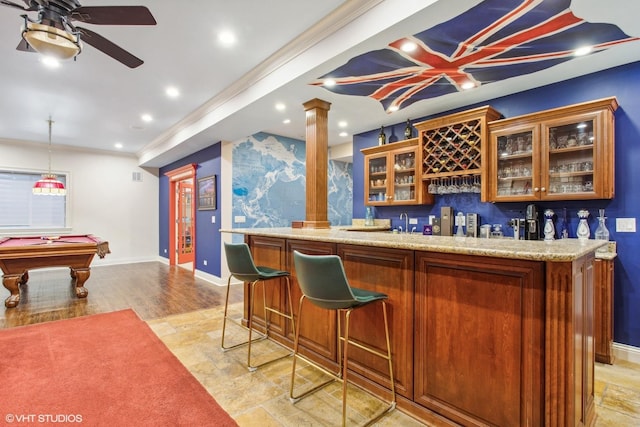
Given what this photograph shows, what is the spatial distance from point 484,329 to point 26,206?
8748 mm

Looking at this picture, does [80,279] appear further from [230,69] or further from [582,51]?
[582,51]

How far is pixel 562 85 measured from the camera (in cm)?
329

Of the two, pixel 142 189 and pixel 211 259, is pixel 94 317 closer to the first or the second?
pixel 211 259

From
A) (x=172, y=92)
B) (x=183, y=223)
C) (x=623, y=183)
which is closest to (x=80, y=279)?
(x=172, y=92)

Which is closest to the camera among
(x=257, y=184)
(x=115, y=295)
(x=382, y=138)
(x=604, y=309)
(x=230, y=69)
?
(x=604, y=309)

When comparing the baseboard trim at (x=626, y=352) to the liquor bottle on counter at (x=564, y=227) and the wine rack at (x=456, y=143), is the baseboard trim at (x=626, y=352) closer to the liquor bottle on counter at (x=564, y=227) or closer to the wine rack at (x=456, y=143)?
the liquor bottle on counter at (x=564, y=227)

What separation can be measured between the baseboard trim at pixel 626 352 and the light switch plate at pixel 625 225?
3.42 ft

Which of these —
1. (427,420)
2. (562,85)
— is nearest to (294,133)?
(562,85)

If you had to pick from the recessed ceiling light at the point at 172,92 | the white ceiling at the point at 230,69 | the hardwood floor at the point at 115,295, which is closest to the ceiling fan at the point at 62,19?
the white ceiling at the point at 230,69

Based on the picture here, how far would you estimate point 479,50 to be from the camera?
274cm

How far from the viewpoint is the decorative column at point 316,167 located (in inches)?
143

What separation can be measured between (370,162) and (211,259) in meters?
3.39

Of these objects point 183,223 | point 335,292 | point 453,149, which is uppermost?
point 453,149

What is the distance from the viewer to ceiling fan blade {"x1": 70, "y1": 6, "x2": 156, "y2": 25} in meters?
1.93
